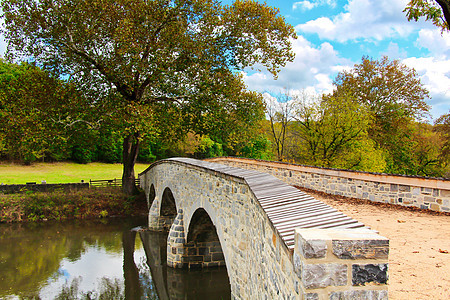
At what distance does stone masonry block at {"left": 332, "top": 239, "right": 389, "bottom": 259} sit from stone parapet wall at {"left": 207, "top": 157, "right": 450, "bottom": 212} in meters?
6.50

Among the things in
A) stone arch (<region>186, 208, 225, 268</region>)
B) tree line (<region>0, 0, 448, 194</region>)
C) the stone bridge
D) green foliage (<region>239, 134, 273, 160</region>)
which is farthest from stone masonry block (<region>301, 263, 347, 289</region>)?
green foliage (<region>239, 134, 273, 160</region>)

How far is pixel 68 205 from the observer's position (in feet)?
69.1

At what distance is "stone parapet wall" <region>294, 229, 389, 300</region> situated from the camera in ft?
7.77

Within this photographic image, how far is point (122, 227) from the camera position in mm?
19188

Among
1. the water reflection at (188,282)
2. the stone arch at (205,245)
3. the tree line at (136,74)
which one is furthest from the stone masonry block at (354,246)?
the tree line at (136,74)

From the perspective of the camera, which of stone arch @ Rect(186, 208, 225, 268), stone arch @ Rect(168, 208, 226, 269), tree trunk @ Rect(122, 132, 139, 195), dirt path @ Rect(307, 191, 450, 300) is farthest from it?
tree trunk @ Rect(122, 132, 139, 195)

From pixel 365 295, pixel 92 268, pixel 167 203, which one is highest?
pixel 365 295

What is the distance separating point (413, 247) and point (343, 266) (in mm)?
3793

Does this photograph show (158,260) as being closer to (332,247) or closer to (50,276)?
(50,276)

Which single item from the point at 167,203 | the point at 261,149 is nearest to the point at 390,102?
the point at 261,149

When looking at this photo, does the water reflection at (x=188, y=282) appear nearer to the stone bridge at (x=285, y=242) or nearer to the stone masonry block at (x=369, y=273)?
the stone bridge at (x=285, y=242)

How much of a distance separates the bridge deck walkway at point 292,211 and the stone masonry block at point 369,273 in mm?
502

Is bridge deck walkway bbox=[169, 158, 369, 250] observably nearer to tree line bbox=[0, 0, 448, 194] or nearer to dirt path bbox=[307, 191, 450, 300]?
dirt path bbox=[307, 191, 450, 300]

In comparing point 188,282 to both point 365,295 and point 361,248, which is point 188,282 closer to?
point 365,295
